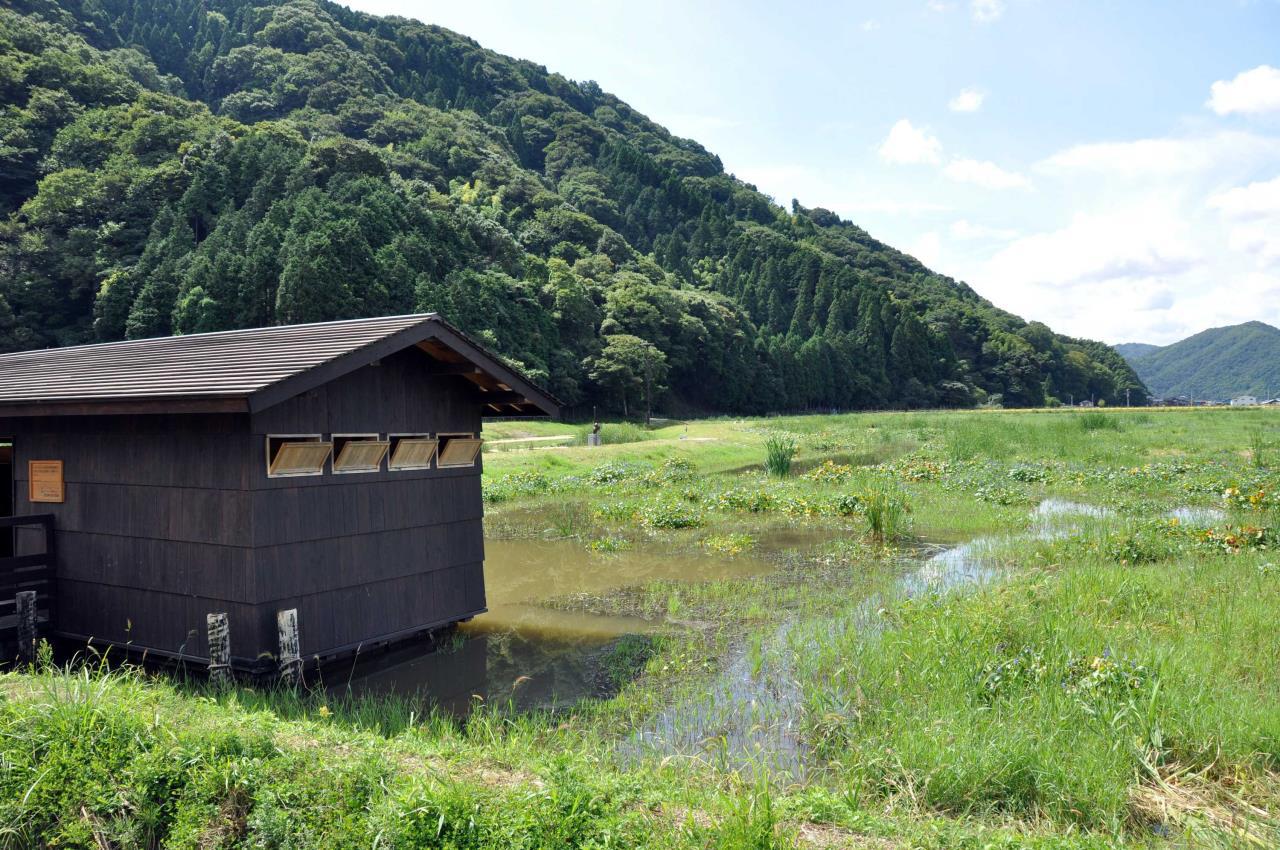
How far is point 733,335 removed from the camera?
272 feet

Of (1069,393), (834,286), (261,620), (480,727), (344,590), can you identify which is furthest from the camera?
(1069,393)

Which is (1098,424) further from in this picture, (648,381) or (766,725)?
(766,725)

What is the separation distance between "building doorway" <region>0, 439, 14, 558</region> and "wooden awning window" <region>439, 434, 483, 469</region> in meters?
5.52

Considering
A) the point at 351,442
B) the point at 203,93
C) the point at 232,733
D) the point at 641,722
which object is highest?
the point at 203,93

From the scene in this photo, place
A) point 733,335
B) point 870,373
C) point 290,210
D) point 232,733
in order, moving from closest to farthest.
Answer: point 232,733
point 290,210
point 733,335
point 870,373

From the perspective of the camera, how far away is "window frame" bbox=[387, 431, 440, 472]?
9680 millimetres

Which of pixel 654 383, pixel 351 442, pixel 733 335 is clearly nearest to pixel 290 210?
pixel 654 383

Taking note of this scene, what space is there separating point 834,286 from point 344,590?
343ft

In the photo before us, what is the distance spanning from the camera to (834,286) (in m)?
108

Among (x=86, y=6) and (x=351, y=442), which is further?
(x=86, y=6)

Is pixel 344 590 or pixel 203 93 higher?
pixel 203 93

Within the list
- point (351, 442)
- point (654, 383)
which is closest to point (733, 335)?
point (654, 383)

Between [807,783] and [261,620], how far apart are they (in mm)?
5168

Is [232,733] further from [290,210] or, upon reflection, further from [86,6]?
[86,6]
